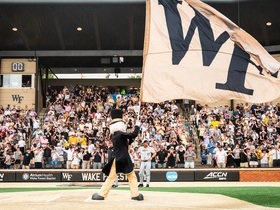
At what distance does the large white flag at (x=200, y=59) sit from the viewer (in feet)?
32.5

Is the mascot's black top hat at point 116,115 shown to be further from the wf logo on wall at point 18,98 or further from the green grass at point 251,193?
the wf logo on wall at point 18,98

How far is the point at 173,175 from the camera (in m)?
22.7

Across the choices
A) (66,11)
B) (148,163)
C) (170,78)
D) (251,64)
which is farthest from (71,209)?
(66,11)

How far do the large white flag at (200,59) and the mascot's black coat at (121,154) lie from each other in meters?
0.94

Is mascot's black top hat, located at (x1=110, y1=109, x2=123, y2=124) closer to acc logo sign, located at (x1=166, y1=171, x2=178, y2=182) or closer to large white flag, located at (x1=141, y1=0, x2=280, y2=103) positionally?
large white flag, located at (x1=141, y1=0, x2=280, y2=103)

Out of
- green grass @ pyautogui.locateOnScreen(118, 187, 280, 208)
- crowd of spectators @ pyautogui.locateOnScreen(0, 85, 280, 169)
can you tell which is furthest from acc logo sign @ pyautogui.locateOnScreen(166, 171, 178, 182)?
green grass @ pyautogui.locateOnScreen(118, 187, 280, 208)

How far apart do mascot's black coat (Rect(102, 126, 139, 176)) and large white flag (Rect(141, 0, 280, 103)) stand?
939 mm

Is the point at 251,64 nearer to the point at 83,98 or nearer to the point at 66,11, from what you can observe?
the point at 66,11

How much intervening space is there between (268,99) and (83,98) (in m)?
25.1

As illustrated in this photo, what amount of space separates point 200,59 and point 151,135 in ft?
52.7

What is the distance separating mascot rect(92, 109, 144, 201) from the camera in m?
9.55

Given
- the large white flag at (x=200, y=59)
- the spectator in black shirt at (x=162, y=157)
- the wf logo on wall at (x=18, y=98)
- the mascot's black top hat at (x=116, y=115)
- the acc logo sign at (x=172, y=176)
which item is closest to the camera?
the mascot's black top hat at (x=116, y=115)

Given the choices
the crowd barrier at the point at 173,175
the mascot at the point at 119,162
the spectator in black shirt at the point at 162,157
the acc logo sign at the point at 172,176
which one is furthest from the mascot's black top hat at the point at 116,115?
the spectator in black shirt at the point at 162,157

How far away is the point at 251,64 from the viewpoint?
398 inches
